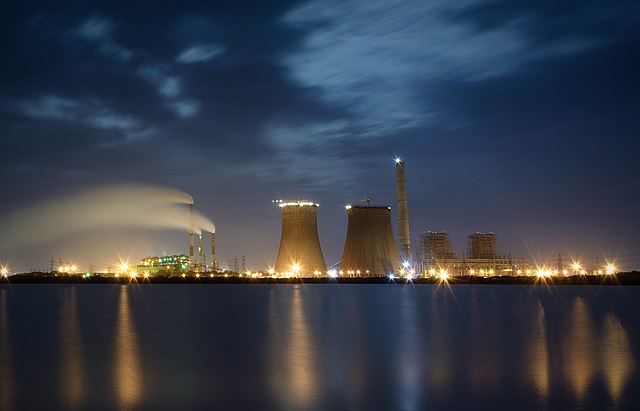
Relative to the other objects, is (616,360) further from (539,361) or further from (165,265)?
(165,265)

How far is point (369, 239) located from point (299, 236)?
8173 mm

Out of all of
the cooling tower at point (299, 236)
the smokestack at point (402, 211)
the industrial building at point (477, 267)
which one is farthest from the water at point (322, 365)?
the industrial building at point (477, 267)

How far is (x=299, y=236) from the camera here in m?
75.4

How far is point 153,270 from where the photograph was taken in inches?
5202

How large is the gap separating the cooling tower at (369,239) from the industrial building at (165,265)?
57915mm

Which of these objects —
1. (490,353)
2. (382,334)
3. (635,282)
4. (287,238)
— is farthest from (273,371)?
(635,282)

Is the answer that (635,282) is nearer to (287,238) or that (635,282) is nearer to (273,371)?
(287,238)

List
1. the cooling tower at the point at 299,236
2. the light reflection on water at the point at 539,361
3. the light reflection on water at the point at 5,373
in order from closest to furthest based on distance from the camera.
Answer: the light reflection on water at the point at 5,373 < the light reflection on water at the point at 539,361 < the cooling tower at the point at 299,236

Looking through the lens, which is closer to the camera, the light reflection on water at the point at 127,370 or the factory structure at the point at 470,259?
the light reflection on water at the point at 127,370

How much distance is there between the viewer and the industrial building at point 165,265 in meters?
127

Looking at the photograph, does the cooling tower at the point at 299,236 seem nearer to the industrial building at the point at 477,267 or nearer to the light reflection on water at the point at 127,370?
the industrial building at the point at 477,267

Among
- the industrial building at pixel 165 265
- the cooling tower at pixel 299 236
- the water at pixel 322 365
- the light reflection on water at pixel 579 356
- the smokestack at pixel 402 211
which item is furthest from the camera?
the industrial building at pixel 165 265

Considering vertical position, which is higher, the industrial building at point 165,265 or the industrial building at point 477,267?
the industrial building at point 165,265

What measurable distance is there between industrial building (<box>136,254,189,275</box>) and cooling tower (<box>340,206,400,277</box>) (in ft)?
190
